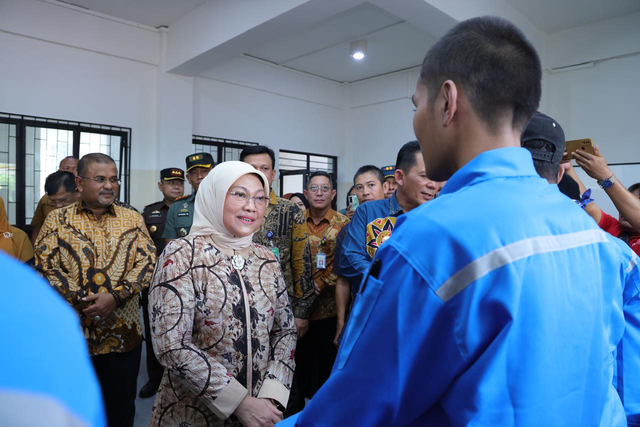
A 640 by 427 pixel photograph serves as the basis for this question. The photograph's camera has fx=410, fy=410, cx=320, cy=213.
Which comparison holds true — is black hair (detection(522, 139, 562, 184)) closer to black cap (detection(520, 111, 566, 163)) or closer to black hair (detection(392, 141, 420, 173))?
black cap (detection(520, 111, 566, 163))

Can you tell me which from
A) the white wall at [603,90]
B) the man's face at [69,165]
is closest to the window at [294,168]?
the man's face at [69,165]

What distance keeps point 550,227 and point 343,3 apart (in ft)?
13.1

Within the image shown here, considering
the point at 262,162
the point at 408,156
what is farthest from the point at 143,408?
the point at 408,156

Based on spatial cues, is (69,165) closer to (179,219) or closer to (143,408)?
(179,219)

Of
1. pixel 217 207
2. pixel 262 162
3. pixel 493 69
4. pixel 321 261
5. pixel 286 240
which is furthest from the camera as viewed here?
pixel 321 261

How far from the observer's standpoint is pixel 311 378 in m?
2.68

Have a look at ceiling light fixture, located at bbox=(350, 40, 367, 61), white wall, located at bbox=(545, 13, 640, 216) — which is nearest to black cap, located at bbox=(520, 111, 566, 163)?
white wall, located at bbox=(545, 13, 640, 216)

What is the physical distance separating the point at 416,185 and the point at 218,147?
5.30m

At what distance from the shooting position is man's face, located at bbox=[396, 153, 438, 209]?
6.41 ft

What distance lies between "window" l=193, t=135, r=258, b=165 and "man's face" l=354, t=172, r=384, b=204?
3790 mm

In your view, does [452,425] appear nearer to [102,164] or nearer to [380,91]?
[102,164]

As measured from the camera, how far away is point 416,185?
1979mm

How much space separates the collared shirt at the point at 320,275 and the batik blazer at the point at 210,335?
886 millimetres

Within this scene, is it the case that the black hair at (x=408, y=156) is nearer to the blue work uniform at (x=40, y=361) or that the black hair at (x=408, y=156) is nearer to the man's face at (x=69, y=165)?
the blue work uniform at (x=40, y=361)
